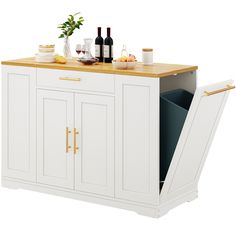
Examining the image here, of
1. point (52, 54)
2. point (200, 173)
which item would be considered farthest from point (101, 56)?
point (200, 173)

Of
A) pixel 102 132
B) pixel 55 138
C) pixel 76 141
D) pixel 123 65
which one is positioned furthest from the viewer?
pixel 55 138

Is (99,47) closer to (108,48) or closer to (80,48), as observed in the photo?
(108,48)

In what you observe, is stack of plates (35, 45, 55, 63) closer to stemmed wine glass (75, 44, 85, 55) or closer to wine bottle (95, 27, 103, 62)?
stemmed wine glass (75, 44, 85, 55)

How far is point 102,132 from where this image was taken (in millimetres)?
7316

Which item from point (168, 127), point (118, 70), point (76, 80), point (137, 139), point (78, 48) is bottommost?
point (137, 139)

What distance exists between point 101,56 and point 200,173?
155 centimetres

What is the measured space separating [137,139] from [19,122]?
1467 millimetres

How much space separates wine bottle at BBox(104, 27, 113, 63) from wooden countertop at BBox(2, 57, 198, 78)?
12cm

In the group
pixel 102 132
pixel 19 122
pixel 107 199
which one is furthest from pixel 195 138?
pixel 19 122

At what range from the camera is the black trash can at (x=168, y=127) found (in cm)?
702

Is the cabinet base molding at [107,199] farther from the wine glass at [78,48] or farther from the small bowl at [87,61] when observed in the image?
the wine glass at [78,48]

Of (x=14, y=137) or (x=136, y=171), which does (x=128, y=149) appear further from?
(x=14, y=137)

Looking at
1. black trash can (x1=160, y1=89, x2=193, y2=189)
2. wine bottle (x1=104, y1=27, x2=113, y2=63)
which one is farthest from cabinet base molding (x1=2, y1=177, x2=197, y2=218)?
wine bottle (x1=104, y1=27, x2=113, y2=63)

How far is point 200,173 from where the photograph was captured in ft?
25.1
